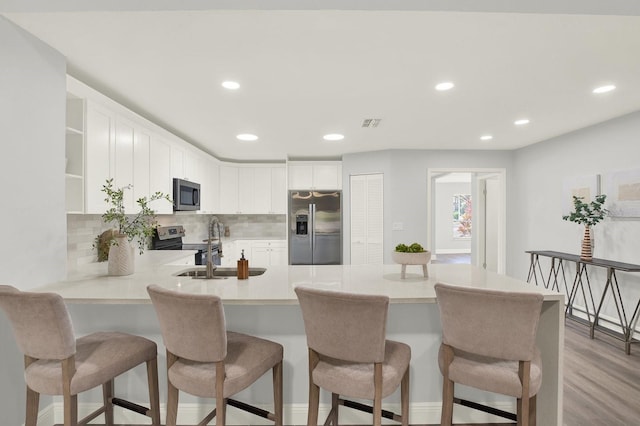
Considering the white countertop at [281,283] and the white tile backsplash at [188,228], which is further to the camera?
the white tile backsplash at [188,228]

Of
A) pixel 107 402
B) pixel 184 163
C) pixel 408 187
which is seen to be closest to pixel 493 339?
pixel 107 402

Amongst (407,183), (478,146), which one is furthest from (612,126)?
(407,183)

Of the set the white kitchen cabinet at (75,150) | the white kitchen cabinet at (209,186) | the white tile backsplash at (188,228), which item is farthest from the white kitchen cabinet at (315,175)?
the white kitchen cabinet at (75,150)

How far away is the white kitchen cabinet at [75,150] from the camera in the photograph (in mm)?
2486

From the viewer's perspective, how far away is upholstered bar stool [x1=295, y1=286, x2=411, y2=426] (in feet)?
4.65

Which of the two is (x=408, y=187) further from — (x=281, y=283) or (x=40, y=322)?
(x=40, y=322)

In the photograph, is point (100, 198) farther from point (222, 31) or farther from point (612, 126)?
point (612, 126)

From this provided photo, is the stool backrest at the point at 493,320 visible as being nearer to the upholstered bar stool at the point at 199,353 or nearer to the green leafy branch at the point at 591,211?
the upholstered bar stool at the point at 199,353

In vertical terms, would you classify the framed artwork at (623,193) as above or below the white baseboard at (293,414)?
above

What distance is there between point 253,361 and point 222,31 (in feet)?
5.83

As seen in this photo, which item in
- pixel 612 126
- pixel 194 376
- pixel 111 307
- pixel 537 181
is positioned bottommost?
pixel 194 376

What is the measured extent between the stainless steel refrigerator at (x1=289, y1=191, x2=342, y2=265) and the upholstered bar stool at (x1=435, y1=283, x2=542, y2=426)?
4.41 metres

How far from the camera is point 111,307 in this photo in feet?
6.89

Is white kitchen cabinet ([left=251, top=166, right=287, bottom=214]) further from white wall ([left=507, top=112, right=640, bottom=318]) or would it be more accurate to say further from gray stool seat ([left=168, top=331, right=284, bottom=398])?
gray stool seat ([left=168, top=331, right=284, bottom=398])
